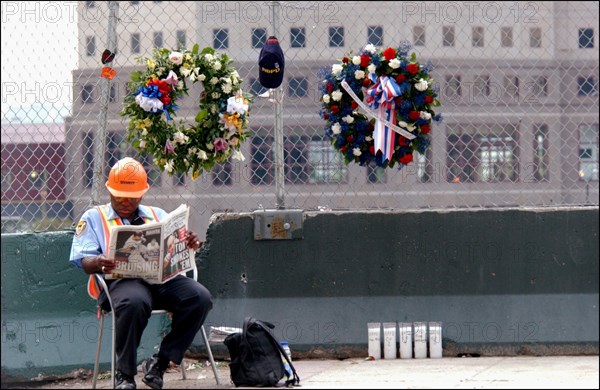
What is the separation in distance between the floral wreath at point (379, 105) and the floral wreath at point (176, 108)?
2.36 feet

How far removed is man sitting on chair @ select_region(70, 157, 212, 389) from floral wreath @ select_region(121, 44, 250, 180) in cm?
95

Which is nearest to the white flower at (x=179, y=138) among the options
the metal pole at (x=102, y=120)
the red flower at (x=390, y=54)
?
the metal pole at (x=102, y=120)

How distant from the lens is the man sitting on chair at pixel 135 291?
6.46 metres

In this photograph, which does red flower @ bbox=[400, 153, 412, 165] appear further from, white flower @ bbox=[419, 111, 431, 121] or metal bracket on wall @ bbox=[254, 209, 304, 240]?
metal bracket on wall @ bbox=[254, 209, 304, 240]

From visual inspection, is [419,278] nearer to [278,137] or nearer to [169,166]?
[278,137]

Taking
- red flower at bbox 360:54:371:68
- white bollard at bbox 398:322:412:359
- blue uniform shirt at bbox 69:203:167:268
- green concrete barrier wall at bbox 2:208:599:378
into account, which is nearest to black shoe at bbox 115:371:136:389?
blue uniform shirt at bbox 69:203:167:268

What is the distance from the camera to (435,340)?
26.8 feet

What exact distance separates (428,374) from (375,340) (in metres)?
0.90

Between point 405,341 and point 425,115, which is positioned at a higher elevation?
point 425,115

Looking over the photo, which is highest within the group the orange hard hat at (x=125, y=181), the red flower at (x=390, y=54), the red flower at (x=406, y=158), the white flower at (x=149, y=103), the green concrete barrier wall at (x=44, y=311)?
the red flower at (x=390, y=54)

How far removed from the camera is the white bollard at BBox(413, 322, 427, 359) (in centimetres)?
815

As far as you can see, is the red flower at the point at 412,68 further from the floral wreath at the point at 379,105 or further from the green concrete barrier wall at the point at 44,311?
the green concrete barrier wall at the point at 44,311

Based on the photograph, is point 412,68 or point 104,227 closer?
point 104,227

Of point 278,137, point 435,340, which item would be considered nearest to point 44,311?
point 278,137
